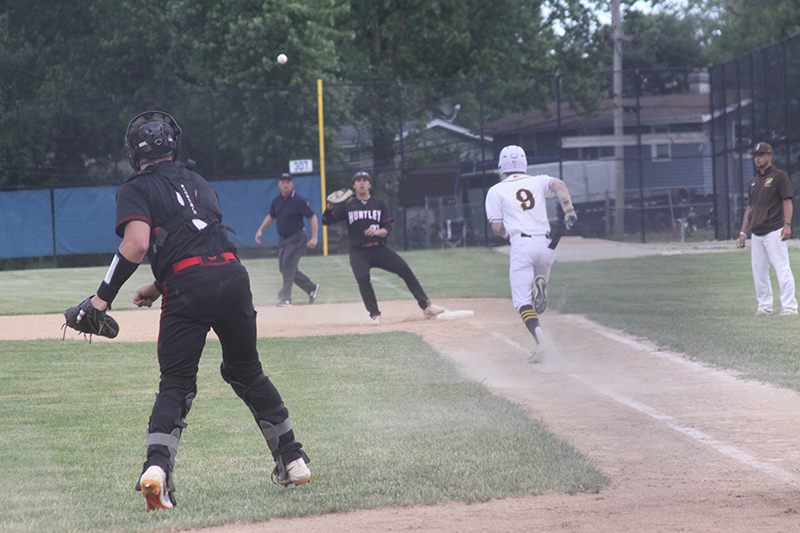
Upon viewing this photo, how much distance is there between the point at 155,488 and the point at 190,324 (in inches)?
30.9

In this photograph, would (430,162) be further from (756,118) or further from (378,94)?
(756,118)

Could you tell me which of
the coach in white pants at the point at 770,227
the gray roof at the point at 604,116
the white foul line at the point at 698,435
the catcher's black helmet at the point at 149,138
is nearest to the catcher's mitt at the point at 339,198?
the white foul line at the point at 698,435

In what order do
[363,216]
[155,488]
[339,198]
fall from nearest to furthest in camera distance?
[155,488]
[363,216]
[339,198]

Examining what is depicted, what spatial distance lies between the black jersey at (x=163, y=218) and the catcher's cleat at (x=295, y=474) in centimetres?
116

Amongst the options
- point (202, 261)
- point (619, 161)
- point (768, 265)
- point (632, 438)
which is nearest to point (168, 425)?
point (202, 261)

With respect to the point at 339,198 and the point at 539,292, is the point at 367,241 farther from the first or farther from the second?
the point at 539,292

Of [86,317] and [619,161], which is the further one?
[619,161]

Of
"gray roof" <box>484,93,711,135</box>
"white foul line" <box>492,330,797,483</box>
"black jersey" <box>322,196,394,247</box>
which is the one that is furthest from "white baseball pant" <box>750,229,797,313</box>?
"gray roof" <box>484,93,711,135</box>

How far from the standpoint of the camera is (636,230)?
26828 millimetres

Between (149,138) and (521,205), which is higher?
(149,138)

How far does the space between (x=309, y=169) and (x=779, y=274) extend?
16488 mm

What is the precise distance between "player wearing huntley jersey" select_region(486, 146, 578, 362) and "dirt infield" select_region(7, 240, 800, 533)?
612 millimetres

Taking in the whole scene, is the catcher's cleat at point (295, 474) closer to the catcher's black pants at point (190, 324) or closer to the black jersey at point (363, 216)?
the catcher's black pants at point (190, 324)

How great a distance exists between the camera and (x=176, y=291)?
161 inches
